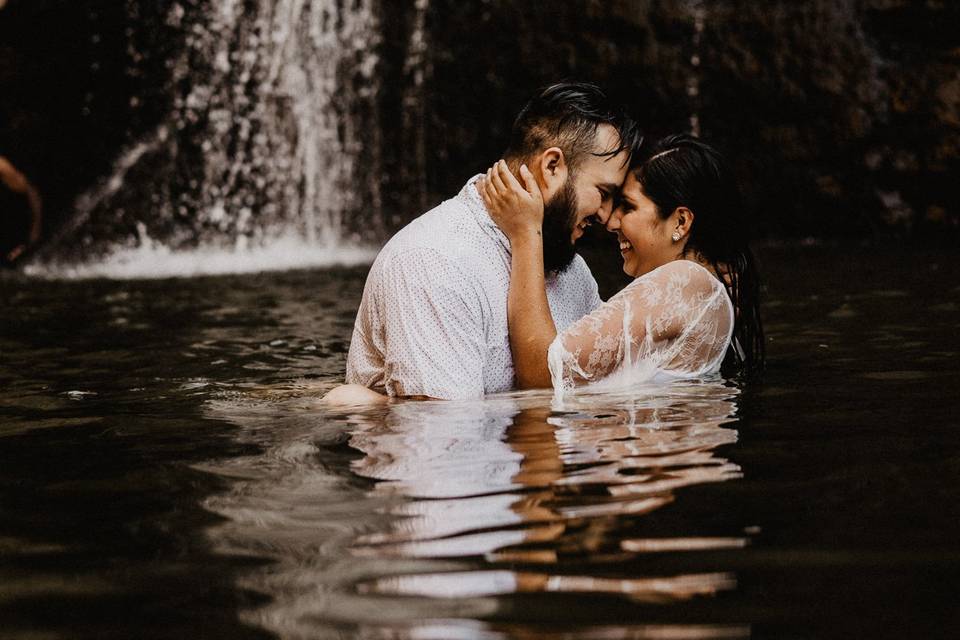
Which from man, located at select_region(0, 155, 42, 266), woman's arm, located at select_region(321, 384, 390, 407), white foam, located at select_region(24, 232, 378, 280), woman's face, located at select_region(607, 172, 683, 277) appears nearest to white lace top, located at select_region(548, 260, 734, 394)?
woman's face, located at select_region(607, 172, 683, 277)

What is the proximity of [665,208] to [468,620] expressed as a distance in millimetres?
3049

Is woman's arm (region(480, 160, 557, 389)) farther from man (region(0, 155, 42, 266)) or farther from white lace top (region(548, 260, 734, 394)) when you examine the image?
man (region(0, 155, 42, 266))

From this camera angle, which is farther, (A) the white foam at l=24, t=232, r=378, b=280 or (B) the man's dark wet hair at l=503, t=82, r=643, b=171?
(A) the white foam at l=24, t=232, r=378, b=280

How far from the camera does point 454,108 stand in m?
15.8

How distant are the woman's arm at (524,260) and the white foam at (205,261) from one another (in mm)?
8061

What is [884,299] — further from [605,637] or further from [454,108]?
[454,108]

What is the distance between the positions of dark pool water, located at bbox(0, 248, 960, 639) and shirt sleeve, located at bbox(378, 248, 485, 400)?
0.12 m

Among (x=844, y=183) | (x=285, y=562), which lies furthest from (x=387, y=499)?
(x=844, y=183)

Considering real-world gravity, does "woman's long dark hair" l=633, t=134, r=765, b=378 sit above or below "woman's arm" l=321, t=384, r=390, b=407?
above

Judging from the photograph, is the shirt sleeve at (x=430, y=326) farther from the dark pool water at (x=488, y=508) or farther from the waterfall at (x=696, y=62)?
the waterfall at (x=696, y=62)

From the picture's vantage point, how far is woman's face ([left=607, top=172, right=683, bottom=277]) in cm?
512

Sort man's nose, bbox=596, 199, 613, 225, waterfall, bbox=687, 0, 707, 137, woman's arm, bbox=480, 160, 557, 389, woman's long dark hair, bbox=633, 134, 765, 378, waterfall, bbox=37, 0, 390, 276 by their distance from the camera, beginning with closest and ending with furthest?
woman's arm, bbox=480, 160, 557, 389
man's nose, bbox=596, 199, 613, 225
woman's long dark hair, bbox=633, 134, 765, 378
waterfall, bbox=687, 0, 707, 137
waterfall, bbox=37, 0, 390, 276

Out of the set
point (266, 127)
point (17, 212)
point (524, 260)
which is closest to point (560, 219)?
point (524, 260)

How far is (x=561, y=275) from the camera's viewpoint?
16.8 feet
